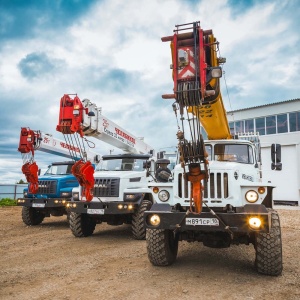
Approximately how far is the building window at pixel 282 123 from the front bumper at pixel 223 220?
17755 mm

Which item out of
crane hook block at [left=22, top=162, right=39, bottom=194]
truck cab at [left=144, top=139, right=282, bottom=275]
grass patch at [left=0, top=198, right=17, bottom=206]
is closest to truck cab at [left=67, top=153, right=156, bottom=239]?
truck cab at [left=144, top=139, right=282, bottom=275]

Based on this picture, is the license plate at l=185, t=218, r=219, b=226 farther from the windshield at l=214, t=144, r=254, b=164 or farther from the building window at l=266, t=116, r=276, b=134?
the building window at l=266, t=116, r=276, b=134

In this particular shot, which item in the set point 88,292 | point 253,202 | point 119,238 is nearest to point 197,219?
point 253,202

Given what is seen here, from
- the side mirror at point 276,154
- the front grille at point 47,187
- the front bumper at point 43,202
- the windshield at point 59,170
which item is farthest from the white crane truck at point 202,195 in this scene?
the windshield at point 59,170

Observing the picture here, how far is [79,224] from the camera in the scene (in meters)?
8.88

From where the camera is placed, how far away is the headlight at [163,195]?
5750 mm

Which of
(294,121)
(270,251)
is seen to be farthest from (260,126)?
(270,251)

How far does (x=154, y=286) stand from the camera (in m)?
4.71

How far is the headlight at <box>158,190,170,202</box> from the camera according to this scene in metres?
5.75

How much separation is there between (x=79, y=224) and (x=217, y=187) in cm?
487

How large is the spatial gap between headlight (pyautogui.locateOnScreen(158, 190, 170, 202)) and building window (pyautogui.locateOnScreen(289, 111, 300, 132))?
17476mm

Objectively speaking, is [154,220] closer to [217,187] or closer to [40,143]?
[217,187]

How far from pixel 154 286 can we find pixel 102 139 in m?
6.39

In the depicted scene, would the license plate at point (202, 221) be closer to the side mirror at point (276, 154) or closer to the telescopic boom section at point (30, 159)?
the side mirror at point (276, 154)
